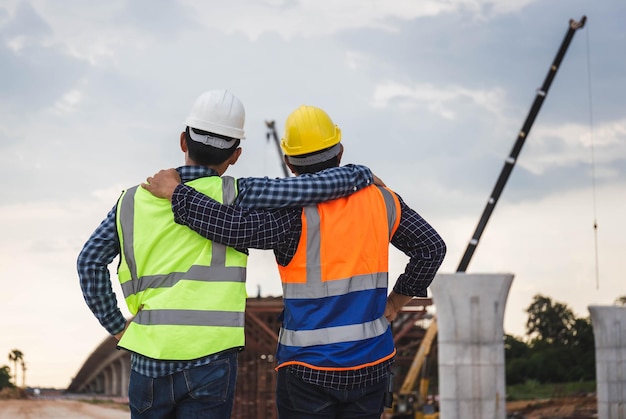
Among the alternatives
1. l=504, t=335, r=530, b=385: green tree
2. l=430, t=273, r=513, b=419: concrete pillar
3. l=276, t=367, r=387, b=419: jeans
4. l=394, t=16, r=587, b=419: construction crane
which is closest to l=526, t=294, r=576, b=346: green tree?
l=504, t=335, r=530, b=385: green tree

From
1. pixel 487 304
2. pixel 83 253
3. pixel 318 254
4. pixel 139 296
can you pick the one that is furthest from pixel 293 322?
pixel 487 304

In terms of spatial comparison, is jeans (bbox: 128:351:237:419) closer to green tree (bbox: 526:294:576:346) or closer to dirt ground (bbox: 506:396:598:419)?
dirt ground (bbox: 506:396:598:419)

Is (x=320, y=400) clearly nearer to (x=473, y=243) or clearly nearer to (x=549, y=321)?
(x=473, y=243)

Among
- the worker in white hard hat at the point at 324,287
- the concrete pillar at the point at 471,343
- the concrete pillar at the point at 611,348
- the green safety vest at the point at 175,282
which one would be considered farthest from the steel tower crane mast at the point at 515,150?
the green safety vest at the point at 175,282

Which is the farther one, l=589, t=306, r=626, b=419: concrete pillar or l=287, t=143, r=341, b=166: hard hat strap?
l=589, t=306, r=626, b=419: concrete pillar

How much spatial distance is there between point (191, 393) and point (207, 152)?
3.15ft

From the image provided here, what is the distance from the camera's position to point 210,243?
A: 3689mm

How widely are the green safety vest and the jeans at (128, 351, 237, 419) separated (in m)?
0.07

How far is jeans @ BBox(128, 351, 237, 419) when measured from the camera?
11.7 ft

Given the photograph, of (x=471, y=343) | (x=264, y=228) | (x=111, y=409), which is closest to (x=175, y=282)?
(x=264, y=228)

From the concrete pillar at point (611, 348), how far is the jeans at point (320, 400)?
2446 cm

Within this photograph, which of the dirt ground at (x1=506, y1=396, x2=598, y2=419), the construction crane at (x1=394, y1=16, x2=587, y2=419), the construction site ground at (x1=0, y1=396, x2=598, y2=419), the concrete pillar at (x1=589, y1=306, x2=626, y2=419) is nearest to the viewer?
the concrete pillar at (x1=589, y1=306, x2=626, y2=419)

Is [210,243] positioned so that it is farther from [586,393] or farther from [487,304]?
[586,393]

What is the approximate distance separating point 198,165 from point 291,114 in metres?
0.52
